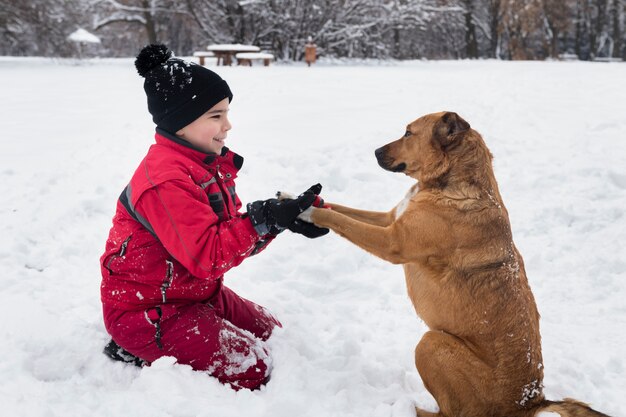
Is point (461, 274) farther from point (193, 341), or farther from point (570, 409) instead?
point (193, 341)

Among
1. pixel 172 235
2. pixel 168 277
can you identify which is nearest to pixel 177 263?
pixel 168 277

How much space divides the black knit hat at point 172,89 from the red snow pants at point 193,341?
1008 millimetres

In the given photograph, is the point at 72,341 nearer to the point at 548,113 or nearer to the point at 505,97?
the point at 548,113

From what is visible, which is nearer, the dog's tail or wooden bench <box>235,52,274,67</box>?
the dog's tail

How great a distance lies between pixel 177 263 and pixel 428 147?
5.60ft

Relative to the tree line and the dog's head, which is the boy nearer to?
the dog's head

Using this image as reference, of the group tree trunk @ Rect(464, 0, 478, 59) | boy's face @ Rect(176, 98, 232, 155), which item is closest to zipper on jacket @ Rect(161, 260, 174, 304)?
boy's face @ Rect(176, 98, 232, 155)

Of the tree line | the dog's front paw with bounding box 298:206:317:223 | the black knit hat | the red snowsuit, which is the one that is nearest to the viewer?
the red snowsuit

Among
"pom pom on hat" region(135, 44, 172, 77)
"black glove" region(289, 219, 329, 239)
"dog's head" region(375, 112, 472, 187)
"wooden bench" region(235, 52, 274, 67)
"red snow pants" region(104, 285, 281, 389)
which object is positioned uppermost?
"wooden bench" region(235, 52, 274, 67)

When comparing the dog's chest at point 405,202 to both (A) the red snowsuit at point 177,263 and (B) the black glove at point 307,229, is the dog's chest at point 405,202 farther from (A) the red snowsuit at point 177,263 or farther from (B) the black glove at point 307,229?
(A) the red snowsuit at point 177,263

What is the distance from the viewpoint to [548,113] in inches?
384

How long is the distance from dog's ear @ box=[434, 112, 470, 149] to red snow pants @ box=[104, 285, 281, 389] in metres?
1.71

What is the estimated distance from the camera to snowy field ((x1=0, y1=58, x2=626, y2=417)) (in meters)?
2.81

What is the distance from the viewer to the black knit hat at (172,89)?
2.85m
